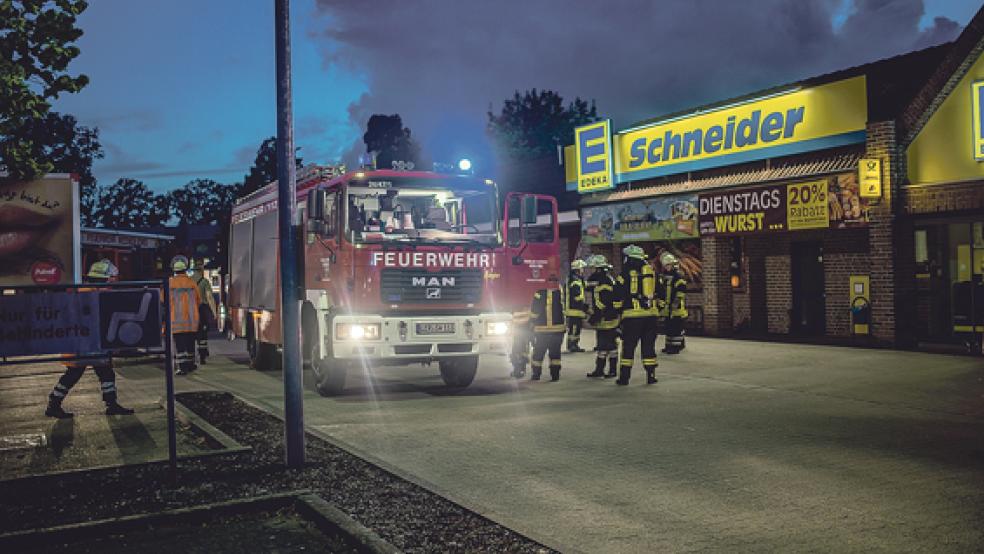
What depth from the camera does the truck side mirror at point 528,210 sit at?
38.7 ft

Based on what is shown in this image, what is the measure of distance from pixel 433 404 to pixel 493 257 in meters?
2.13

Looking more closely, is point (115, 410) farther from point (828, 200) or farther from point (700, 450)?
point (828, 200)

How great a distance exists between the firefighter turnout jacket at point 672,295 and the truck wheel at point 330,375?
7.04 meters

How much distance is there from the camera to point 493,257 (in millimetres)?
11508

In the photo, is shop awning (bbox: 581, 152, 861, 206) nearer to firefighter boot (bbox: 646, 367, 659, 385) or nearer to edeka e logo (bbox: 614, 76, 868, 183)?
edeka e logo (bbox: 614, 76, 868, 183)

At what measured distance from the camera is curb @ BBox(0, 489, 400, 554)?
5133mm

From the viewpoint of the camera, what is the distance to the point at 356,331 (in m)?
10.6

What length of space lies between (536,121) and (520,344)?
71906mm

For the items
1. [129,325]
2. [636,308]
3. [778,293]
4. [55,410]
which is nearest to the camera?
[129,325]

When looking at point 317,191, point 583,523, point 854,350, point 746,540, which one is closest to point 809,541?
point 746,540

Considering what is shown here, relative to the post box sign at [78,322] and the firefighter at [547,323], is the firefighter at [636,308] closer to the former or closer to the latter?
the firefighter at [547,323]

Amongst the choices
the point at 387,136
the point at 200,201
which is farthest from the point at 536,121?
the point at 200,201

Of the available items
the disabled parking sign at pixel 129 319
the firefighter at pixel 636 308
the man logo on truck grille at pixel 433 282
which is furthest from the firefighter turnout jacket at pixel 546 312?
the disabled parking sign at pixel 129 319

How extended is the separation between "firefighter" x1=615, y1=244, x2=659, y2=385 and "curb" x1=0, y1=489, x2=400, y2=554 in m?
6.83
